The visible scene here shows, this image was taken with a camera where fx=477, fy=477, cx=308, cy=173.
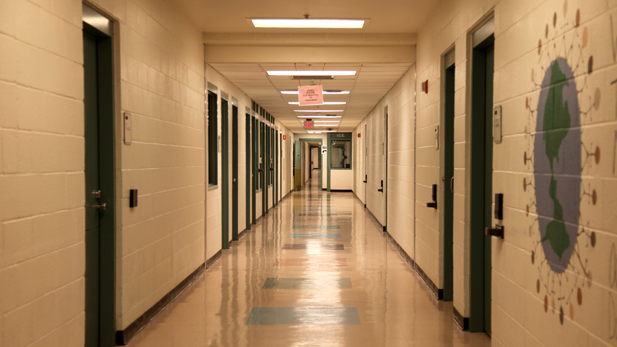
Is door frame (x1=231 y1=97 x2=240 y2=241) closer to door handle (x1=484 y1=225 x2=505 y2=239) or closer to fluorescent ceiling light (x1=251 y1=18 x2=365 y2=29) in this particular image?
fluorescent ceiling light (x1=251 y1=18 x2=365 y2=29)

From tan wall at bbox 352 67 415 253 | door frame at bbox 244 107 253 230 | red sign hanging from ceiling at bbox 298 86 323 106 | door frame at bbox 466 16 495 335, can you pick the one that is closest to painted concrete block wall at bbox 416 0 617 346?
door frame at bbox 466 16 495 335

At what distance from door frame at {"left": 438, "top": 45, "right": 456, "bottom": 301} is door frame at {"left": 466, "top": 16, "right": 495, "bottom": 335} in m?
0.77

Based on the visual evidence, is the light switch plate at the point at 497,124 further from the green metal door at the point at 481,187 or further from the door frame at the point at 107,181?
the door frame at the point at 107,181

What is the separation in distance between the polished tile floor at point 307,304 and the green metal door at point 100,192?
321 mm

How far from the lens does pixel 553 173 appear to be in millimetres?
2240

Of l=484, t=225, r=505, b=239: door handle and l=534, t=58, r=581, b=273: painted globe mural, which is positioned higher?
l=534, t=58, r=581, b=273: painted globe mural

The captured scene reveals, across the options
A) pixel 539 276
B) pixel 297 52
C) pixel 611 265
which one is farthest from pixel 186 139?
pixel 611 265

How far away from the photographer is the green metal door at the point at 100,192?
10.7ft

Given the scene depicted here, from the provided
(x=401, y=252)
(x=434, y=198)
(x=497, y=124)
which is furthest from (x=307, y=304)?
(x=401, y=252)

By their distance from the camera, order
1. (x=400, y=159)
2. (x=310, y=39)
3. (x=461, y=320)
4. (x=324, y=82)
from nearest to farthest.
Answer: (x=461, y=320)
(x=310, y=39)
(x=400, y=159)
(x=324, y=82)

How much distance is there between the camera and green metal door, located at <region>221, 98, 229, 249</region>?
7055 mm

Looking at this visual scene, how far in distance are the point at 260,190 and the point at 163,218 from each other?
21.9 feet

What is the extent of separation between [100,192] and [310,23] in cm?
304

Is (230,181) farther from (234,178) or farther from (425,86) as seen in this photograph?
(425,86)
